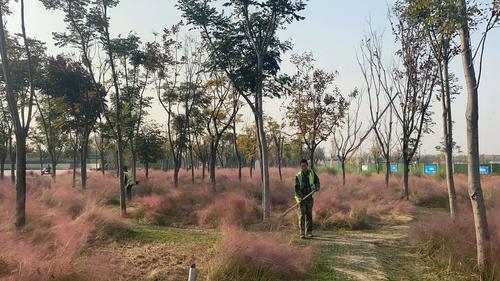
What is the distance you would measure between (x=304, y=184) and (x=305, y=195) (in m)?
0.25

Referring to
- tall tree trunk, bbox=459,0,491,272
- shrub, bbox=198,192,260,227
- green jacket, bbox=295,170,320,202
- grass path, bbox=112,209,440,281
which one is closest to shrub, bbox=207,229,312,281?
grass path, bbox=112,209,440,281

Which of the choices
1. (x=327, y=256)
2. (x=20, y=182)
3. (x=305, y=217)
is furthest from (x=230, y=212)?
(x=20, y=182)

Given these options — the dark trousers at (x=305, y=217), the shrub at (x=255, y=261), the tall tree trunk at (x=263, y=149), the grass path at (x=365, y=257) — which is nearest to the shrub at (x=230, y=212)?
the tall tree trunk at (x=263, y=149)

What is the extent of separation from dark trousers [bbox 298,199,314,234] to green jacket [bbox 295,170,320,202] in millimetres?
150

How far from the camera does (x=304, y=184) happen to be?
9906mm

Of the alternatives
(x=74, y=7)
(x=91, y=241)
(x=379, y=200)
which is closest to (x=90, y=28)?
(x=74, y=7)

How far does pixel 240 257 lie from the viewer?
600 centimetres

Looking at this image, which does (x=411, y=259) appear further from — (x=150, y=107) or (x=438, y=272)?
(x=150, y=107)

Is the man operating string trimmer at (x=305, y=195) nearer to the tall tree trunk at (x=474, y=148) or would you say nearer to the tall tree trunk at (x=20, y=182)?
the tall tree trunk at (x=474, y=148)

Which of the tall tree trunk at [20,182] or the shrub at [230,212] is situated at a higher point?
the tall tree trunk at [20,182]

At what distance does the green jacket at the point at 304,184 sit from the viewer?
9844 mm

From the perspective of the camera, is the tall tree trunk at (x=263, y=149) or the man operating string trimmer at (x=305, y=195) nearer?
the man operating string trimmer at (x=305, y=195)

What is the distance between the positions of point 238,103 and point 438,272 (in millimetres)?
14908

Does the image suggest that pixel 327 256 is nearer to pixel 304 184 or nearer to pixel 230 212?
pixel 304 184
